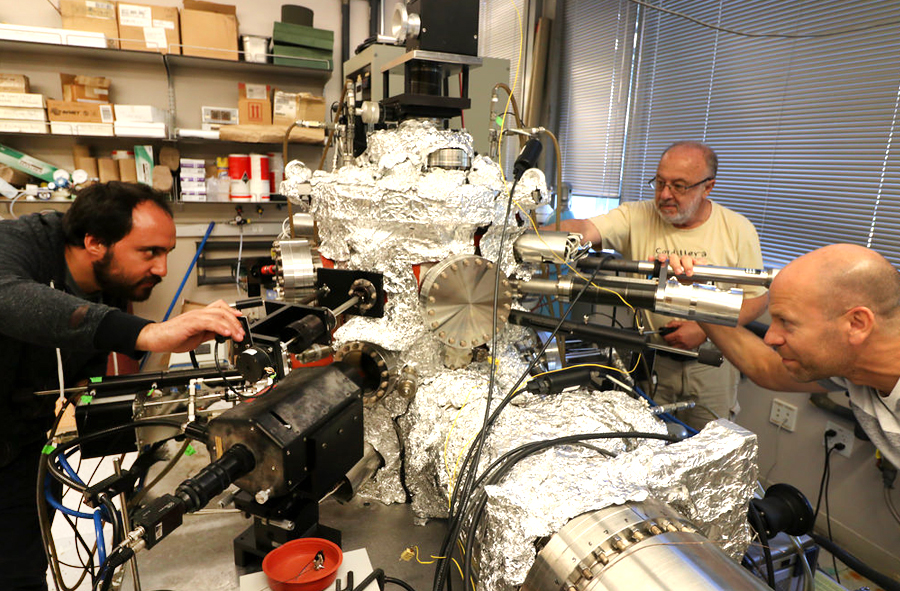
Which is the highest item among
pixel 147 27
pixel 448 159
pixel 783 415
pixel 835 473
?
pixel 147 27

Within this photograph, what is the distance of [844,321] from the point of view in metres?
1.00

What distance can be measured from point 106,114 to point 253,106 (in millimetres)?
771

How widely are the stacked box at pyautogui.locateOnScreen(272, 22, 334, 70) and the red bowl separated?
3.04 metres

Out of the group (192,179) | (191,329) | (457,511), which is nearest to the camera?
(457,511)

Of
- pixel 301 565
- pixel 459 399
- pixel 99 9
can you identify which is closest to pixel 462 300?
pixel 459 399

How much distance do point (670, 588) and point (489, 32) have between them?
3.74 meters

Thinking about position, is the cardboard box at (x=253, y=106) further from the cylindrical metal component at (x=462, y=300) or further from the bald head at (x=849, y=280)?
the bald head at (x=849, y=280)

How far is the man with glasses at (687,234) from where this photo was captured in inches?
76.2

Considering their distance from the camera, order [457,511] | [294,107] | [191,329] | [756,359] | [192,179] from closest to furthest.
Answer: [457,511] < [191,329] < [756,359] < [192,179] < [294,107]

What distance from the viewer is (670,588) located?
1.92 feet

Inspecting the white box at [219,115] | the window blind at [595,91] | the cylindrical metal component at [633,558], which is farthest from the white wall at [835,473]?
the white box at [219,115]

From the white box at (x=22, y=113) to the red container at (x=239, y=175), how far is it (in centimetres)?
93

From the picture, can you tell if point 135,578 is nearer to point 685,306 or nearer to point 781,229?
point 685,306

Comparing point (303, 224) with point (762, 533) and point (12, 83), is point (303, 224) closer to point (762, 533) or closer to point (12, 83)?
point (762, 533)
